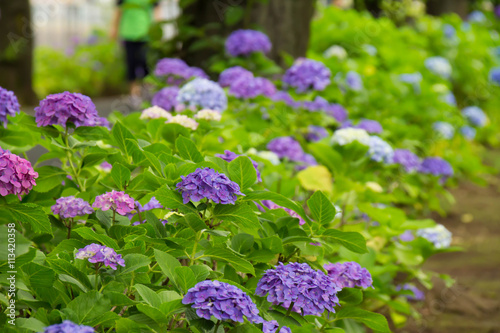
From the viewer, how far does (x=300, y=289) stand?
1.26 metres

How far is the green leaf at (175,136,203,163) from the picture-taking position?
1.54 m

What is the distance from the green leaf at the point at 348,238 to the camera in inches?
59.2

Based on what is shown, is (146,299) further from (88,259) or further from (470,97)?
(470,97)

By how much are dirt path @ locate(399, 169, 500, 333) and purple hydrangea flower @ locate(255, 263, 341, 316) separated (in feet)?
5.18

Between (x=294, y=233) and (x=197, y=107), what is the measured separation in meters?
1.05

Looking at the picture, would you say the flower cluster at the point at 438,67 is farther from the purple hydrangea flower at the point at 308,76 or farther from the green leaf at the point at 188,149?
the green leaf at the point at 188,149

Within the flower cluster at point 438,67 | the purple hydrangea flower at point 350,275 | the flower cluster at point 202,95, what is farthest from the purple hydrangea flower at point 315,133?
the flower cluster at point 438,67

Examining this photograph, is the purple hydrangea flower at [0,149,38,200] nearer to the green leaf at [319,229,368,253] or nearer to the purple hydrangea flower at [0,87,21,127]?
the purple hydrangea flower at [0,87,21,127]

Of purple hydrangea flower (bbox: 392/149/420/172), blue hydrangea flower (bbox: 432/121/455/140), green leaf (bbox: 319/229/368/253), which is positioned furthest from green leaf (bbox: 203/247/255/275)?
blue hydrangea flower (bbox: 432/121/455/140)

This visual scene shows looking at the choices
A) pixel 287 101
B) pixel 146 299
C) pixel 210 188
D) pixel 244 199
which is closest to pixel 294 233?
pixel 244 199

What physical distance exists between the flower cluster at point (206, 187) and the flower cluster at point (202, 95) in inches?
47.7

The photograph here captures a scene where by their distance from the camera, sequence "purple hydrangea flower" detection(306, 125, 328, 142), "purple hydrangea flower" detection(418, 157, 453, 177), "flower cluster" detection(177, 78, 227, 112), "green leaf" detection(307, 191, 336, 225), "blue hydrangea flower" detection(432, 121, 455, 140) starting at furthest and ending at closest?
1. "blue hydrangea flower" detection(432, 121, 455, 140)
2. "purple hydrangea flower" detection(418, 157, 453, 177)
3. "purple hydrangea flower" detection(306, 125, 328, 142)
4. "flower cluster" detection(177, 78, 227, 112)
5. "green leaf" detection(307, 191, 336, 225)

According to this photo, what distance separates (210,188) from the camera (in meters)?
1.26

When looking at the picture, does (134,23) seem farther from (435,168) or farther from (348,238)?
(348,238)
